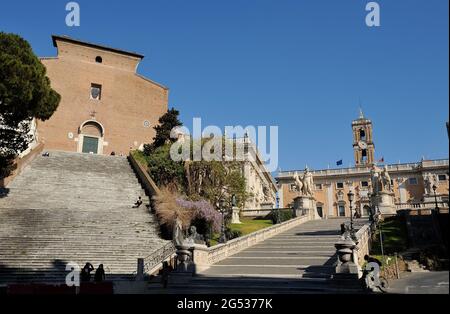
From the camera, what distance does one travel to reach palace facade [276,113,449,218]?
5388cm

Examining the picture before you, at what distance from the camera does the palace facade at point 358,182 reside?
53875 millimetres

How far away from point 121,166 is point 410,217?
21024 millimetres

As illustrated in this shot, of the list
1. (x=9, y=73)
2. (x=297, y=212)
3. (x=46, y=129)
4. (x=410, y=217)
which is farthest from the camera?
(x=46, y=129)

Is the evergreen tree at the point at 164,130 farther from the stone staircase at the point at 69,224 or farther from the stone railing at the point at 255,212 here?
the stone railing at the point at 255,212

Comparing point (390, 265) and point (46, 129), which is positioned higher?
point (46, 129)

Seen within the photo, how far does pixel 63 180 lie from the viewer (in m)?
25.2

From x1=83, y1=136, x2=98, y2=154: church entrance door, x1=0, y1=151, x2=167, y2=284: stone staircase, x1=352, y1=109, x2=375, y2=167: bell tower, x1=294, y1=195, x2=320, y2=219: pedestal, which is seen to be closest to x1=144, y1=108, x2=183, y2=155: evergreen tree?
x1=83, y1=136, x2=98, y2=154: church entrance door

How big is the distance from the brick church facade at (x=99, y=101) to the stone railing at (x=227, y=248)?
22.8m

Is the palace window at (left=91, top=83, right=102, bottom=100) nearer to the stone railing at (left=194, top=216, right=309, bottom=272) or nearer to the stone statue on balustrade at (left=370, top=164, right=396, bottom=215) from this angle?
the stone railing at (left=194, top=216, right=309, bottom=272)

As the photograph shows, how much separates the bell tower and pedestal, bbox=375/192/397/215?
134ft

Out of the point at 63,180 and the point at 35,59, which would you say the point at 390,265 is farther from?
the point at 63,180

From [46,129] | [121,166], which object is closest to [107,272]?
[121,166]

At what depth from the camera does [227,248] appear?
16469mm

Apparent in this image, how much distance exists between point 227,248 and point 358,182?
47.3 meters
